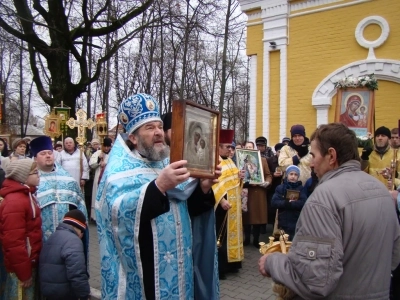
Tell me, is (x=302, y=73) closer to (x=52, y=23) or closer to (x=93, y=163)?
(x=93, y=163)

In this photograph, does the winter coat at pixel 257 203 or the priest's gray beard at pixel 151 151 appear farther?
the winter coat at pixel 257 203

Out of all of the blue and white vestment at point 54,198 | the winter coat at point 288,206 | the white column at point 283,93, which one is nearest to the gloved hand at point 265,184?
the winter coat at point 288,206

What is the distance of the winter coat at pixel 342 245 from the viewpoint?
1.74 metres

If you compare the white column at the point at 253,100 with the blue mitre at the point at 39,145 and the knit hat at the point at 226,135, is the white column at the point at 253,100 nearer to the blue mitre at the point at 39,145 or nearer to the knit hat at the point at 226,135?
the knit hat at the point at 226,135

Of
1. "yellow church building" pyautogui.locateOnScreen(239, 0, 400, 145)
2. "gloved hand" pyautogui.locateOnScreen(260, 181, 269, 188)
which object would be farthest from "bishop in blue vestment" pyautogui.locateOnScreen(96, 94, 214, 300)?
"yellow church building" pyautogui.locateOnScreen(239, 0, 400, 145)

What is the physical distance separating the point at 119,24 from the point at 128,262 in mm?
11108

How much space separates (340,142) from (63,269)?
2.59 metres

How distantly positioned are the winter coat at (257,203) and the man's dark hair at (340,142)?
481cm

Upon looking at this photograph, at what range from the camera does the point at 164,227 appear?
93.6 inches

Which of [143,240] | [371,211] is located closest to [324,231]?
[371,211]

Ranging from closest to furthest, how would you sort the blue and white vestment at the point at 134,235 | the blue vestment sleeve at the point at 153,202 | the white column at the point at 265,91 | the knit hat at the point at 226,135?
the blue vestment sleeve at the point at 153,202, the blue and white vestment at the point at 134,235, the knit hat at the point at 226,135, the white column at the point at 265,91

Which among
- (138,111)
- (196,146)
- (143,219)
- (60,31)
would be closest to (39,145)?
(138,111)

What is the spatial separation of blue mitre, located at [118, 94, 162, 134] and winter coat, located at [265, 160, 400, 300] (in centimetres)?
119

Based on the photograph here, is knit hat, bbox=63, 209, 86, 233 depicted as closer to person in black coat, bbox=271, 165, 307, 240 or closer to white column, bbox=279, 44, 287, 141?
person in black coat, bbox=271, 165, 307, 240
